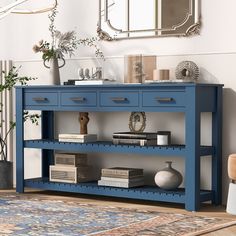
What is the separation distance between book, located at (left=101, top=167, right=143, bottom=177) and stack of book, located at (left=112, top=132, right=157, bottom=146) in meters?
0.22

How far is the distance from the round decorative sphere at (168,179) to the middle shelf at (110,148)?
183mm

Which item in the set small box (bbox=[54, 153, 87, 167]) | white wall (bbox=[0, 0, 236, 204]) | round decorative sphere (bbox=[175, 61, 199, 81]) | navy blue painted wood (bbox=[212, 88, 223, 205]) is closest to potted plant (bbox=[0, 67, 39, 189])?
white wall (bbox=[0, 0, 236, 204])

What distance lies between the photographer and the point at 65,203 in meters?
5.32

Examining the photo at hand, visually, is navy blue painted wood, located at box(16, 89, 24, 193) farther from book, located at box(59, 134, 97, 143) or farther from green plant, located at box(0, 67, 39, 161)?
book, located at box(59, 134, 97, 143)

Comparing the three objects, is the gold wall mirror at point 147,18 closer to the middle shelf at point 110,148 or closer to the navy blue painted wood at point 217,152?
the navy blue painted wood at point 217,152

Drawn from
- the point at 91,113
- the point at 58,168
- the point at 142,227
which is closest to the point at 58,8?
the point at 91,113

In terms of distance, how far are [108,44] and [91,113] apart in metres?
0.62

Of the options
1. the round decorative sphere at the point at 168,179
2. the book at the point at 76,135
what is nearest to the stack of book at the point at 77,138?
the book at the point at 76,135

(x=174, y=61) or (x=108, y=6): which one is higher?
(x=108, y=6)

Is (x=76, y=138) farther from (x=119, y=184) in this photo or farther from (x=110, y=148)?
(x=119, y=184)

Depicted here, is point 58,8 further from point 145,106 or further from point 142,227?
point 142,227

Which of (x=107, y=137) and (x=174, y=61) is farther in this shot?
(x=107, y=137)

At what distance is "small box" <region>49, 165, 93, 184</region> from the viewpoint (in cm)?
577

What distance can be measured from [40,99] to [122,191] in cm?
110
